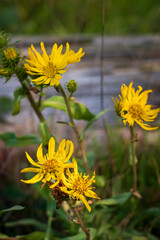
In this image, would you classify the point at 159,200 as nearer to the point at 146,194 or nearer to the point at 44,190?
the point at 146,194

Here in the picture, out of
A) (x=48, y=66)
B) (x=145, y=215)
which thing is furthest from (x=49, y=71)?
(x=145, y=215)

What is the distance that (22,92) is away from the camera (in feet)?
4.79

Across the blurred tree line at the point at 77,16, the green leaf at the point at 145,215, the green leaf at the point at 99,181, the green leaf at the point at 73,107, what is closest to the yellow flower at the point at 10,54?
the green leaf at the point at 73,107

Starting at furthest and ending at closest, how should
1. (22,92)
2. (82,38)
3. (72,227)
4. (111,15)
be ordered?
1. (111,15)
2. (82,38)
3. (72,227)
4. (22,92)

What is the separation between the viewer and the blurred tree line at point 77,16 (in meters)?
4.05

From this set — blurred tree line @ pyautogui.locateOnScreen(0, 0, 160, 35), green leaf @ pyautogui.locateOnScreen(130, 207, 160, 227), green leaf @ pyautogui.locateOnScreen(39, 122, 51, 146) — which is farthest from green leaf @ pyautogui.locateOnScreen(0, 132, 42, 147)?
blurred tree line @ pyautogui.locateOnScreen(0, 0, 160, 35)

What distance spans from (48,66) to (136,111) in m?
0.45

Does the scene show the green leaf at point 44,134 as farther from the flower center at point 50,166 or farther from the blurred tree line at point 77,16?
the blurred tree line at point 77,16

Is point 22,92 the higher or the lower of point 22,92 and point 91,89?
the lower

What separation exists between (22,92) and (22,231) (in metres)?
1.01

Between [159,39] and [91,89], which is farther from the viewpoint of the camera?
[159,39]

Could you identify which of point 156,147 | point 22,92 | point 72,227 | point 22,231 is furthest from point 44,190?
point 156,147

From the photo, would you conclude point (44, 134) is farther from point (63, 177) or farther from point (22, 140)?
point (63, 177)

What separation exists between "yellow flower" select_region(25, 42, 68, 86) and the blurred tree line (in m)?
2.85
